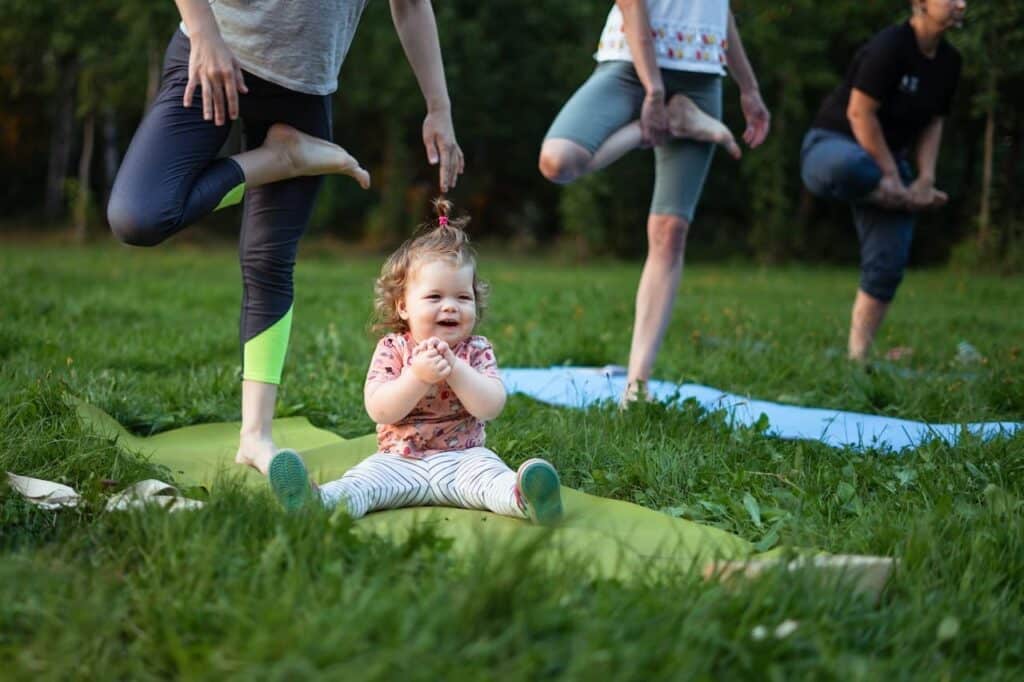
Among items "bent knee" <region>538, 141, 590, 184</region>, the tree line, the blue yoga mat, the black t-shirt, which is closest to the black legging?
"bent knee" <region>538, 141, 590, 184</region>

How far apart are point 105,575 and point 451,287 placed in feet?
4.16

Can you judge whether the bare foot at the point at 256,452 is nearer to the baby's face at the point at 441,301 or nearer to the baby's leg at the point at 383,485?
the baby's leg at the point at 383,485

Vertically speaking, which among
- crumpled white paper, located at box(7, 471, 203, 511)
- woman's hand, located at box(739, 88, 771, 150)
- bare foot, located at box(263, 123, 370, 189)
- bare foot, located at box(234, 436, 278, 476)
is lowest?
bare foot, located at box(234, 436, 278, 476)

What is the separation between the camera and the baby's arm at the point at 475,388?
9.00 feet

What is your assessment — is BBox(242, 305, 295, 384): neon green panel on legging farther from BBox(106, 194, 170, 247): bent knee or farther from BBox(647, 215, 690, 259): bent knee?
BBox(647, 215, 690, 259): bent knee

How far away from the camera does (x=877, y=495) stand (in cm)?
287

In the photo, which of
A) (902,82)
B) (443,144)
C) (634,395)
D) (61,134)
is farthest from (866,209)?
(61,134)

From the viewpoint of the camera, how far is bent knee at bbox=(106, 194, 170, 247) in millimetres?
2805

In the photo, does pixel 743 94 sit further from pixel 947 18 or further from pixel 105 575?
pixel 105 575

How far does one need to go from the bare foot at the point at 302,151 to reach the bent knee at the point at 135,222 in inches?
17.7

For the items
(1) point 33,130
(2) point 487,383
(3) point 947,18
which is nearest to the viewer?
(2) point 487,383

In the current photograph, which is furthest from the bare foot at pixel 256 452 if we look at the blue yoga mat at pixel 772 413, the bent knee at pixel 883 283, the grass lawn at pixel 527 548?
the bent knee at pixel 883 283

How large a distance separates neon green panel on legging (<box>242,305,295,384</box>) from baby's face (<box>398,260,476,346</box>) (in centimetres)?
57

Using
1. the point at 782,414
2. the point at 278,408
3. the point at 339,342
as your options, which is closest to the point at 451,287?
the point at 278,408
